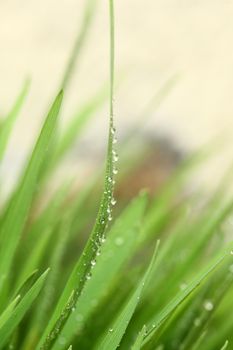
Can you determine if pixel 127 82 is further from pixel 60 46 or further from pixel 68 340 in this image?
pixel 68 340

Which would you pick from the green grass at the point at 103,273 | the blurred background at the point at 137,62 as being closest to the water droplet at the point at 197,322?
the green grass at the point at 103,273

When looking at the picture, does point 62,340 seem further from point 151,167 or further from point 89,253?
point 151,167

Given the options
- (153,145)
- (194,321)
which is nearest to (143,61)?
(153,145)

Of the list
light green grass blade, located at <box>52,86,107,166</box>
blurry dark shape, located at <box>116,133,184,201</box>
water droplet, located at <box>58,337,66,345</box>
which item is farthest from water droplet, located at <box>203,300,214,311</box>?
blurry dark shape, located at <box>116,133,184,201</box>

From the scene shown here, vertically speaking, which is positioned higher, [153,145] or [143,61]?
[143,61]

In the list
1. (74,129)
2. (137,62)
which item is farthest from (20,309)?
(137,62)

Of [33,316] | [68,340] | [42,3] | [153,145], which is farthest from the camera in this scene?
[42,3]

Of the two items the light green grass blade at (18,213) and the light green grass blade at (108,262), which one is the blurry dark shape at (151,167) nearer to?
the light green grass blade at (108,262)
